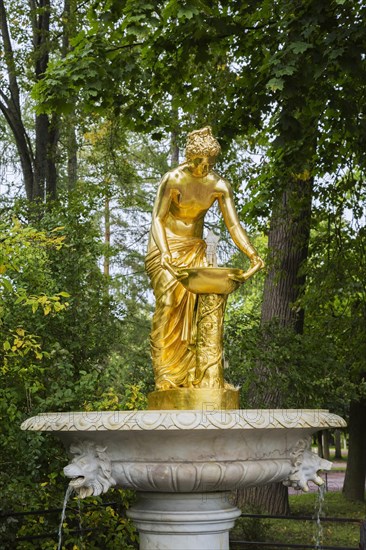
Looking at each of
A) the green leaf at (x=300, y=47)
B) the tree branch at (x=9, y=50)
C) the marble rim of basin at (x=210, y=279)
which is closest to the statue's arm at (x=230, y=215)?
the marble rim of basin at (x=210, y=279)

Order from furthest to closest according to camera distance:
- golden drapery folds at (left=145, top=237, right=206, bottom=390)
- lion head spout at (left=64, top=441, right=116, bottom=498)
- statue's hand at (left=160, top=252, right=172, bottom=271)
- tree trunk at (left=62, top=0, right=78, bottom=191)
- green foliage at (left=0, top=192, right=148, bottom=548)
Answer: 1. tree trunk at (left=62, top=0, right=78, bottom=191)
2. green foliage at (left=0, top=192, right=148, bottom=548)
3. golden drapery folds at (left=145, top=237, right=206, bottom=390)
4. statue's hand at (left=160, top=252, right=172, bottom=271)
5. lion head spout at (left=64, top=441, right=116, bottom=498)

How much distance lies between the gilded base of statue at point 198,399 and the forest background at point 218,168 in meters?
1.63

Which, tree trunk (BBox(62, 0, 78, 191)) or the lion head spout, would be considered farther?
tree trunk (BBox(62, 0, 78, 191))

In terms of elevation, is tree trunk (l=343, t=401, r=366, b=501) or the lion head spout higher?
the lion head spout

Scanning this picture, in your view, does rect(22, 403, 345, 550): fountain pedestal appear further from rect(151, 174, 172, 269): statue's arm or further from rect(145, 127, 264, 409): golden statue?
rect(151, 174, 172, 269): statue's arm

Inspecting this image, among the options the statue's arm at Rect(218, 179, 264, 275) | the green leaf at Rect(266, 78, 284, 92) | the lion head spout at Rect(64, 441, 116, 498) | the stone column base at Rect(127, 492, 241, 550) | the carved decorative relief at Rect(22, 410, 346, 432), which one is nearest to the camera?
the carved decorative relief at Rect(22, 410, 346, 432)

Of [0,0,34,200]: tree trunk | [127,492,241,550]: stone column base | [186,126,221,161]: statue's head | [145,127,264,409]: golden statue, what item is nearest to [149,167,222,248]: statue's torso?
[145,127,264,409]: golden statue

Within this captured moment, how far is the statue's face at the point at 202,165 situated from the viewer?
20.7 ft

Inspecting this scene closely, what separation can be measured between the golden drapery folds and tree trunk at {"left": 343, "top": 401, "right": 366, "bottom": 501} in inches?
513

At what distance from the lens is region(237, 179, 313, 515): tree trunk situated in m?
12.8

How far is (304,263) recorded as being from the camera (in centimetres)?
1304

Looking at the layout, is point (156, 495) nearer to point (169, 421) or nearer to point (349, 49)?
point (169, 421)

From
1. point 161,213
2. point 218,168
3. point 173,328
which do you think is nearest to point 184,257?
point 161,213

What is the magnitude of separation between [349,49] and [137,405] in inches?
151
